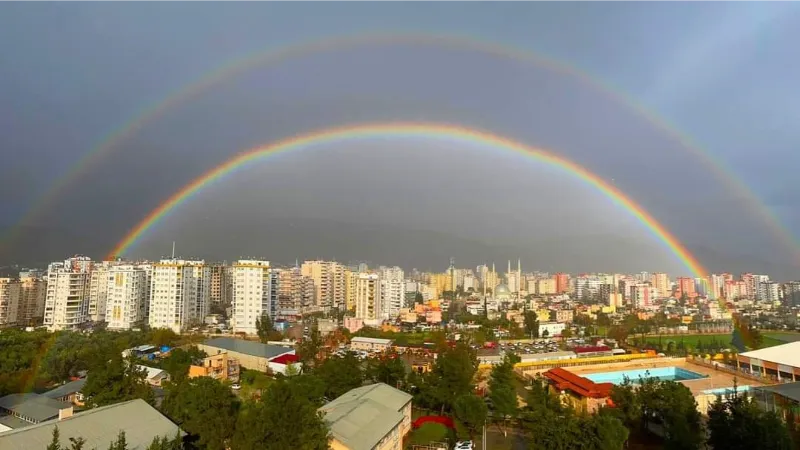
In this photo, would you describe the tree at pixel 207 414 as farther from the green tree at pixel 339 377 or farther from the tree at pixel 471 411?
the tree at pixel 471 411

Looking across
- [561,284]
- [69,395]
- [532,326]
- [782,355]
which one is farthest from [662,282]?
[69,395]

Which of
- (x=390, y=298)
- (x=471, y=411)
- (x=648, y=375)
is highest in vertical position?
(x=390, y=298)

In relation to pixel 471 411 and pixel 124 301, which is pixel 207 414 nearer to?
pixel 471 411

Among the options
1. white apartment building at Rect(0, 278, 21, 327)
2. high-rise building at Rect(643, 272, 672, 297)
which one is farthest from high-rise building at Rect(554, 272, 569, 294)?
white apartment building at Rect(0, 278, 21, 327)

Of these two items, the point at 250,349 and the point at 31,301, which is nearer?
the point at 250,349

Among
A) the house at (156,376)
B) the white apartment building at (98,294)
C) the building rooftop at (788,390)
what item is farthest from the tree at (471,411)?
the white apartment building at (98,294)

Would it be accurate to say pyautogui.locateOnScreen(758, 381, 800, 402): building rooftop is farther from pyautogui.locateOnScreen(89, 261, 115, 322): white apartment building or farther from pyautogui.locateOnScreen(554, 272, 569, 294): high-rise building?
pyautogui.locateOnScreen(554, 272, 569, 294): high-rise building

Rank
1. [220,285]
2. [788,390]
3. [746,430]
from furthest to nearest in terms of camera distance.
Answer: [220,285] < [788,390] < [746,430]
